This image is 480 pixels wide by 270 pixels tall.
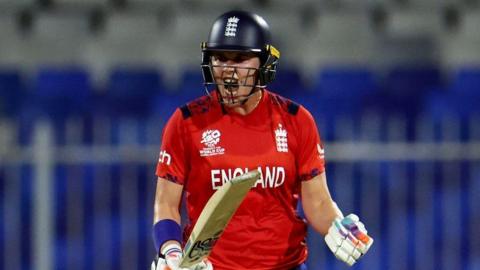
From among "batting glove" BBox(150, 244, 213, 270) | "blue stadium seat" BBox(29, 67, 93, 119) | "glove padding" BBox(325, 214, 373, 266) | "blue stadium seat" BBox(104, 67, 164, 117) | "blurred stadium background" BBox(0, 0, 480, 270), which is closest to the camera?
"batting glove" BBox(150, 244, 213, 270)

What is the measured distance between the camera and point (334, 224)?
4953mm

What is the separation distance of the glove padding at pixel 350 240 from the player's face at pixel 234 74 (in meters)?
0.66

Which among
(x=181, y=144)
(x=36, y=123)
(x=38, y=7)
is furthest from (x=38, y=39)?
(x=181, y=144)

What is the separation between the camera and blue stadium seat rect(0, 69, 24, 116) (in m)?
9.09

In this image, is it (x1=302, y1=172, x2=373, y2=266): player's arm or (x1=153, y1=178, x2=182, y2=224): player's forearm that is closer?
(x1=302, y1=172, x2=373, y2=266): player's arm

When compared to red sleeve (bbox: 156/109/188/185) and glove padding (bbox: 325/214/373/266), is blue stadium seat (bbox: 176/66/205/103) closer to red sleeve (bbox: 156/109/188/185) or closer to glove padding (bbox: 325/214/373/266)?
red sleeve (bbox: 156/109/188/185)

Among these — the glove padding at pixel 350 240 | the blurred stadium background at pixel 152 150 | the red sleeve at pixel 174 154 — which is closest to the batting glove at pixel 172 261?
the red sleeve at pixel 174 154

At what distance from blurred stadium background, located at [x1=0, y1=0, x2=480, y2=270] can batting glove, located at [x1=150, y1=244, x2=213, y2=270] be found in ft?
11.6

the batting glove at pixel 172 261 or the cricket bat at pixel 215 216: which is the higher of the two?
the cricket bat at pixel 215 216

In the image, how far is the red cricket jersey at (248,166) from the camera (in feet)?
16.4

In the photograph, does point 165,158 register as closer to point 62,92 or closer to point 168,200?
point 168,200

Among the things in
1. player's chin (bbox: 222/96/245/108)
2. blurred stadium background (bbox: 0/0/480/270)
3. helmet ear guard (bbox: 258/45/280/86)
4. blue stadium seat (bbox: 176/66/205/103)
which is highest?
helmet ear guard (bbox: 258/45/280/86)

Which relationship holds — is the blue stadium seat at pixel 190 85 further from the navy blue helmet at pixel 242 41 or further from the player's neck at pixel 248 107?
the navy blue helmet at pixel 242 41

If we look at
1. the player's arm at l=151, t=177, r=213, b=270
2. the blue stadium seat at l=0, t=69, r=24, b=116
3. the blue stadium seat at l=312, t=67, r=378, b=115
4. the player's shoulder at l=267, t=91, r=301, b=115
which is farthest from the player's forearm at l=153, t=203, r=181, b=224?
the blue stadium seat at l=0, t=69, r=24, b=116
